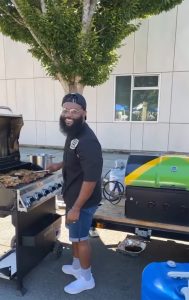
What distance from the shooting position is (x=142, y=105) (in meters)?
8.72

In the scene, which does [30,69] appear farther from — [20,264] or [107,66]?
[20,264]

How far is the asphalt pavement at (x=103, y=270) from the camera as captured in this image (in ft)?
8.39

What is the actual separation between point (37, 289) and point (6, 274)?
35 centimetres

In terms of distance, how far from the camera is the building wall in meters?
8.02

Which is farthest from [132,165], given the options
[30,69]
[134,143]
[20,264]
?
[30,69]

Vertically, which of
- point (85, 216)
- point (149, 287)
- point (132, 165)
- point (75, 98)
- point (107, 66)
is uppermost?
point (107, 66)

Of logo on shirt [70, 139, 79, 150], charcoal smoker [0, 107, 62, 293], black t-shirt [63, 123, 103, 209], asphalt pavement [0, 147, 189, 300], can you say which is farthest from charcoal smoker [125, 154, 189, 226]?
charcoal smoker [0, 107, 62, 293]

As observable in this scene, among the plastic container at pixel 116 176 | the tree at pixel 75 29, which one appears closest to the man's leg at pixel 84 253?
the plastic container at pixel 116 176

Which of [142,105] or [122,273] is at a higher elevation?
[142,105]

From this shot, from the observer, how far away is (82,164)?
226 cm

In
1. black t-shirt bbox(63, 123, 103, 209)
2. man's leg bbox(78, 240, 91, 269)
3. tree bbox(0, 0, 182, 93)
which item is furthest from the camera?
tree bbox(0, 0, 182, 93)

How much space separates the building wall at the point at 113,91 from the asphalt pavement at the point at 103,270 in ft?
17.7

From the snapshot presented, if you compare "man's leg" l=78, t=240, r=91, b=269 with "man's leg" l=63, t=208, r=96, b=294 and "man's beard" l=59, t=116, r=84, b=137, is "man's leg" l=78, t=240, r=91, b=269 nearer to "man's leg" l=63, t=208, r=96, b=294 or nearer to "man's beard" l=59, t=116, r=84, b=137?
"man's leg" l=63, t=208, r=96, b=294

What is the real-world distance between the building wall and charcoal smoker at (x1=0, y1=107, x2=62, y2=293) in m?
5.96
